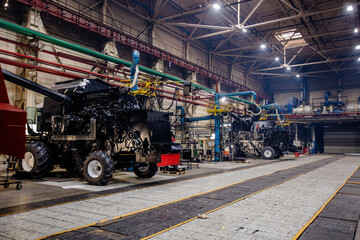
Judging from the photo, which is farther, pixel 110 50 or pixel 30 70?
pixel 110 50

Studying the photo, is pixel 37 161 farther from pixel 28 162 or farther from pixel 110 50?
pixel 110 50

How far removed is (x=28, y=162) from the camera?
8.79 metres

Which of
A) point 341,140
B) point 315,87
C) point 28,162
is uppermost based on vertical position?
point 315,87

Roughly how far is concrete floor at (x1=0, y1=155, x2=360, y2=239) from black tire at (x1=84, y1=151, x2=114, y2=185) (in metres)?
0.23

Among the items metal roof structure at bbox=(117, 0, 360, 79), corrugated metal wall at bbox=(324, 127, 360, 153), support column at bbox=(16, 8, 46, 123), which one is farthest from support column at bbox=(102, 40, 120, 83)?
corrugated metal wall at bbox=(324, 127, 360, 153)

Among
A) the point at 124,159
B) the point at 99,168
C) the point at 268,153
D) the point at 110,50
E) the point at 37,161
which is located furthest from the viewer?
the point at 268,153

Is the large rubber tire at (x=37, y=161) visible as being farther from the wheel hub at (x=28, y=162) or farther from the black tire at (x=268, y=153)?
the black tire at (x=268, y=153)

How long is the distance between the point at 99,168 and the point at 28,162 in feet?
9.04

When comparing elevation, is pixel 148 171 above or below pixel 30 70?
below

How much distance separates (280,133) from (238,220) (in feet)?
62.5

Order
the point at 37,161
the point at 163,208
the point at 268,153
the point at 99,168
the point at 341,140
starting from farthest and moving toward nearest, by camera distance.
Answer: the point at 341,140 → the point at 268,153 → the point at 37,161 → the point at 99,168 → the point at 163,208

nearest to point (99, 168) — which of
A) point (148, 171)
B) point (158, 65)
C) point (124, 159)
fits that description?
point (124, 159)

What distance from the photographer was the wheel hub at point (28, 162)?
28.3ft

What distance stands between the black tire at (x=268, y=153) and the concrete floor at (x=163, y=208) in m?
12.3
